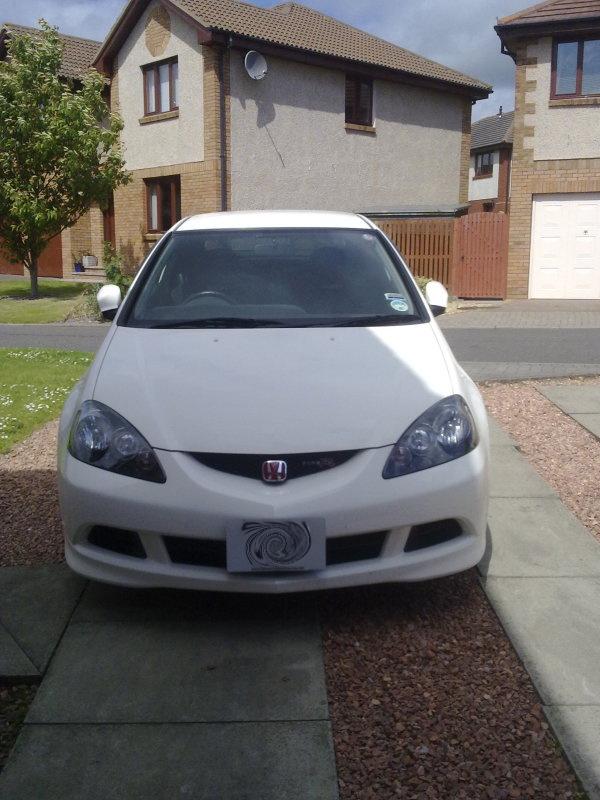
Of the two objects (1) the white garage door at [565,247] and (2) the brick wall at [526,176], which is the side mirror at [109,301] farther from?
(1) the white garage door at [565,247]

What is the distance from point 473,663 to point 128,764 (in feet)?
4.35

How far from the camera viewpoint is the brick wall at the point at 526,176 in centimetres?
1962

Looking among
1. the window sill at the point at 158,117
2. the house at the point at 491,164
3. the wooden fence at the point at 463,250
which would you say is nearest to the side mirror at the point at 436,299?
the wooden fence at the point at 463,250

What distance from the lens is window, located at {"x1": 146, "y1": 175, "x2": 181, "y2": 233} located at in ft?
75.4

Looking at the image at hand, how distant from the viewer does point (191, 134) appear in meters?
21.7

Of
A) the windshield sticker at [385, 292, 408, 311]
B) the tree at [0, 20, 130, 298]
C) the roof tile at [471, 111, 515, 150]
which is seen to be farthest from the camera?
the roof tile at [471, 111, 515, 150]

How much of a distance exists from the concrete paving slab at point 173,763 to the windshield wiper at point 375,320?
1.99 meters

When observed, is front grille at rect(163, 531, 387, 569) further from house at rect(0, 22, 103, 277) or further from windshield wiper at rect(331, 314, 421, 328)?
house at rect(0, 22, 103, 277)

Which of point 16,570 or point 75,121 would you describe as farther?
point 75,121

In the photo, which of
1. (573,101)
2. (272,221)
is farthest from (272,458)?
(573,101)

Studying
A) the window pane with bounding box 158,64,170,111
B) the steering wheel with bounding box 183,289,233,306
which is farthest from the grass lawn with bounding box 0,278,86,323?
the steering wheel with bounding box 183,289,233,306

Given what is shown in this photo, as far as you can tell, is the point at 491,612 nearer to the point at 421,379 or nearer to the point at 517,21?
the point at 421,379

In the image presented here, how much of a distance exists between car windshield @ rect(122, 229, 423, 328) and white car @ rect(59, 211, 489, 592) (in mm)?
306

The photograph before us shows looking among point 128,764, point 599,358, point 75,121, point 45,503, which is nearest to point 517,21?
point 75,121
